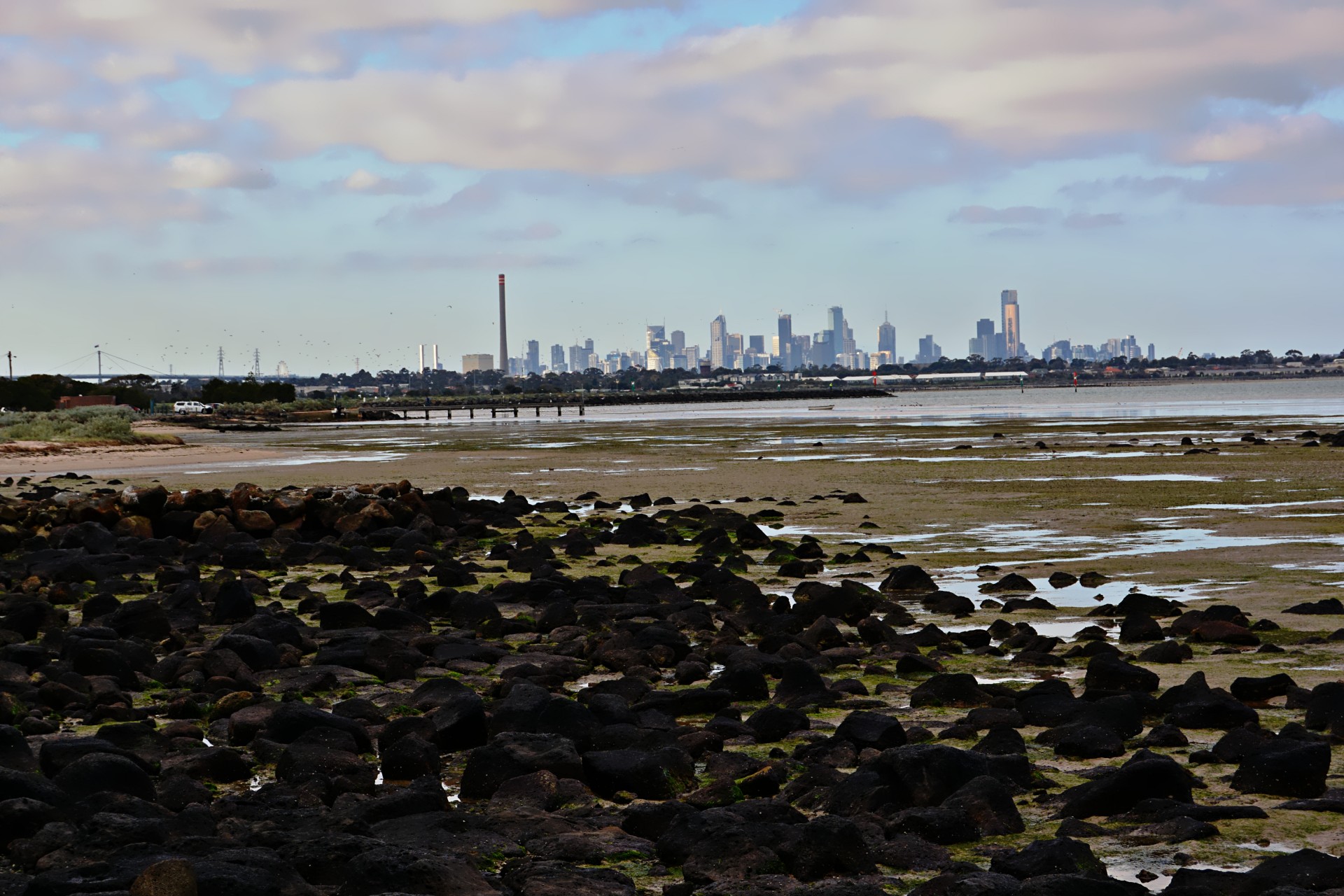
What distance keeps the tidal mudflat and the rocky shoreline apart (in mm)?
32

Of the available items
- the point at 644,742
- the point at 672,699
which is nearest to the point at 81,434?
the point at 672,699

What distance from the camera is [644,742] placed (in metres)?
8.52

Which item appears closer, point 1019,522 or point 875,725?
point 875,725

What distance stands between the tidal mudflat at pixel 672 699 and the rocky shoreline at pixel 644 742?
0.03 m

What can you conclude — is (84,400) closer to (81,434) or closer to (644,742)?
(81,434)

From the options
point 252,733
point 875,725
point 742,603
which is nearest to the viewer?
point 875,725

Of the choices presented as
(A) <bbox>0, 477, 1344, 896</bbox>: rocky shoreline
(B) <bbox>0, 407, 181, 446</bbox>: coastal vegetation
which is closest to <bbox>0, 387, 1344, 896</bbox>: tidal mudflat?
(A) <bbox>0, 477, 1344, 896</bbox>: rocky shoreline

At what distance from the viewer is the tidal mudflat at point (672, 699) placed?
256 inches

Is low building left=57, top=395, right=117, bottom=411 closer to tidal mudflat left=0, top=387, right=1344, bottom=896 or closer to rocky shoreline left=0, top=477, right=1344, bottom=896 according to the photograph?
tidal mudflat left=0, top=387, right=1344, bottom=896

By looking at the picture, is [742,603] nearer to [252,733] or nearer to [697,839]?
[252,733]

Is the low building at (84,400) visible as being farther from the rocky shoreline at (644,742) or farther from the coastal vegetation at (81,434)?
the rocky shoreline at (644,742)

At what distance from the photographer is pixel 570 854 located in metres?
6.71

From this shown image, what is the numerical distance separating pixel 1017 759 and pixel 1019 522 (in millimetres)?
16211

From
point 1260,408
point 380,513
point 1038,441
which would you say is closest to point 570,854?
point 380,513
